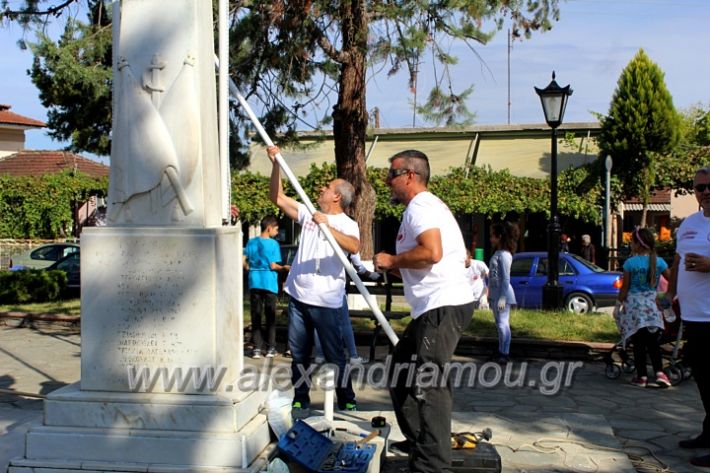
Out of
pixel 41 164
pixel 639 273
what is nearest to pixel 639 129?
pixel 639 273

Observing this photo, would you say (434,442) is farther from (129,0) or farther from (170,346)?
(129,0)

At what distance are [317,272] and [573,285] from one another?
1116cm

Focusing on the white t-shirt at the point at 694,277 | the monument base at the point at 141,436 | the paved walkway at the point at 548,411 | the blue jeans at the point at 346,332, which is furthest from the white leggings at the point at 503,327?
the monument base at the point at 141,436

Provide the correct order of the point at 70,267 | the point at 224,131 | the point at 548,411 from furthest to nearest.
Result: the point at 70,267, the point at 548,411, the point at 224,131

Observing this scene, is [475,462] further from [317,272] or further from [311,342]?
[317,272]

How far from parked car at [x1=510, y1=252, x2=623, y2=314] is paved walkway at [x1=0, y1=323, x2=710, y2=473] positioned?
21.5 feet

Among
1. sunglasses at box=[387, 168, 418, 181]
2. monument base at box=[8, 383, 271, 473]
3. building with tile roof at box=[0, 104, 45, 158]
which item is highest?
building with tile roof at box=[0, 104, 45, 158]

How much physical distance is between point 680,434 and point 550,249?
721 centimetres

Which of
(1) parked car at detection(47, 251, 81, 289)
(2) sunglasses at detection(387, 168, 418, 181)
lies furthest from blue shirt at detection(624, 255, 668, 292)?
(1) parked car at detection(47, 251, 81, 289)

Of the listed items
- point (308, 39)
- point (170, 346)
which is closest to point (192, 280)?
point (170, 346)

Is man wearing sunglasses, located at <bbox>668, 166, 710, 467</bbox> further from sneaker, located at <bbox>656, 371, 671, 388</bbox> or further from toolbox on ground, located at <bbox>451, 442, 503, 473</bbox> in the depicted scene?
sneaker, located at <bbox>656, 371, 671, 388</bbox>

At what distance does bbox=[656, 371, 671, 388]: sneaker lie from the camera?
8.29m

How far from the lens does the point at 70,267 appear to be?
19.8m

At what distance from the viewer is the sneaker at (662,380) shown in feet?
27.2
